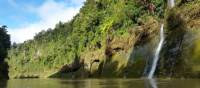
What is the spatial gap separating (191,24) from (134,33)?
62.2 feet

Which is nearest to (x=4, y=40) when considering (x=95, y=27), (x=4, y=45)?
(x=4, y=45)

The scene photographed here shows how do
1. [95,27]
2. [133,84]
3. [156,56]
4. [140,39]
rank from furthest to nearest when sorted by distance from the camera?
[95,27], [140,39], [156,56], [133,84]

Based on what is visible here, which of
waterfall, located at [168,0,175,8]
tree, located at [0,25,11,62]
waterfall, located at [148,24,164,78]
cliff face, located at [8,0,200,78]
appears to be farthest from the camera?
tree, located at [0,25,11,62]

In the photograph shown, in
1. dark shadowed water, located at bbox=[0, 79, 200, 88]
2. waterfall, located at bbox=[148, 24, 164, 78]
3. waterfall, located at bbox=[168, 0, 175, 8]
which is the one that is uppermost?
waterfall, located at bbox=[168, 0, 175, 8]

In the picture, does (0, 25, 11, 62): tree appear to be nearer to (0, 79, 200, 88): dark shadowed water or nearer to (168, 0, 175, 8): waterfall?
(168, 0, 175, 8): waterfall

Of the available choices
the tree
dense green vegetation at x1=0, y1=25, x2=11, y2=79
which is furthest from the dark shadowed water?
the tree

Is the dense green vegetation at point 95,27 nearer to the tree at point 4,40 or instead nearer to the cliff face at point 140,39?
the cliff face at point 140,39

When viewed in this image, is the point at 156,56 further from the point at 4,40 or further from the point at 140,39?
the point at 4,40

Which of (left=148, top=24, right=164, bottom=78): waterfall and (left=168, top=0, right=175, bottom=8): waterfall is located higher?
(left=168, top=0, right=175, bottom=8): waterfall

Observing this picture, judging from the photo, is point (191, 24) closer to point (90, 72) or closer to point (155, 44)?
point (155, 44)

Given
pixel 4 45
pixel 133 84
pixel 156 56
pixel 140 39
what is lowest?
pixel 133 84

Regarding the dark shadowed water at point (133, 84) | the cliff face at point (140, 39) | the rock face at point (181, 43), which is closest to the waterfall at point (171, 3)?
the cliff face at point (140, 39)

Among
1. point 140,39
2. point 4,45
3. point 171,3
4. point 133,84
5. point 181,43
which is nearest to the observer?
point 133,84

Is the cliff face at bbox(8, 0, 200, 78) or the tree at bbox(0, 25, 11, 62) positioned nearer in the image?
the cliff face at bbox(8, 0, 200, 78)
